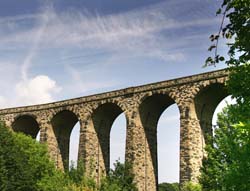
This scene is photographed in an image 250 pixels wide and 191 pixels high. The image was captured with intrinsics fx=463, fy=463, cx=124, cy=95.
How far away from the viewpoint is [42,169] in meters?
43.0

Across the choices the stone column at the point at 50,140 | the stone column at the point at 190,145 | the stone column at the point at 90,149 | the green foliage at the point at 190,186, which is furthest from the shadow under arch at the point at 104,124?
the green foliage at the point at 190,186

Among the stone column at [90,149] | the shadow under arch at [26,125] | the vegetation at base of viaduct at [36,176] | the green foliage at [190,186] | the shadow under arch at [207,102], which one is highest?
the shadow under arch at [26,125]

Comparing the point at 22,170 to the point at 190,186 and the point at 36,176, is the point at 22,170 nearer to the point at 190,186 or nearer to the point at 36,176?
the point at 36,176

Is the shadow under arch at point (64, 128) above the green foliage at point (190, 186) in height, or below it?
above

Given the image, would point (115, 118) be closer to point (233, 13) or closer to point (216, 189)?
point (216, 189)

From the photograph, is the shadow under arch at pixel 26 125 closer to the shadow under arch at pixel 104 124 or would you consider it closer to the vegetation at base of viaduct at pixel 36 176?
the shadow under arch at pixel 104 124

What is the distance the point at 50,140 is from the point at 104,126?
21.7 feet

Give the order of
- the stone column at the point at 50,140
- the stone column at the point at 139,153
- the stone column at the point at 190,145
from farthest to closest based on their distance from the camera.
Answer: the stone column at the point at 50,140
the stone column at the point at 139,153
the stone column at the point at 190,145

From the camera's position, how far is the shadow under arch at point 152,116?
43.7 meters

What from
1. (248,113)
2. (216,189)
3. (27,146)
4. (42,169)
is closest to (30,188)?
(42,169)

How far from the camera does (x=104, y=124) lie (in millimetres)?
49281

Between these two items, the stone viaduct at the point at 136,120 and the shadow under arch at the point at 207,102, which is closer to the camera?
the stone viaduct at the point at 136,120

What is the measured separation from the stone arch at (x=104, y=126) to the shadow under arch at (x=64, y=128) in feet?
12.2

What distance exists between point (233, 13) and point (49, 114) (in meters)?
41.9
